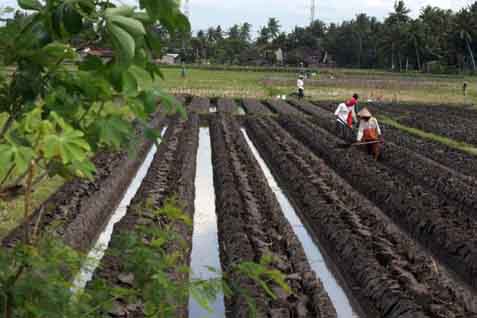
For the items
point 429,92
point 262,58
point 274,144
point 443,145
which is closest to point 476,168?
point 443,145

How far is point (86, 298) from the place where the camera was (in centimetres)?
241

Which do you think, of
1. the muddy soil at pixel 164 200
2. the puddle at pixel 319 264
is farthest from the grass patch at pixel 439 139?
the muddy soil at pixel 164 200

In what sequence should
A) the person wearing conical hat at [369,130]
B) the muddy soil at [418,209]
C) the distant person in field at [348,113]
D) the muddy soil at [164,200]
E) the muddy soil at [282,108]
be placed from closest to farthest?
the muddy soil at [164,200] < the muddy soil at [418,209] < the person wearing conical hat at [369,130] < the distant person in field at [348,113] < the muddy soil at [282,108]

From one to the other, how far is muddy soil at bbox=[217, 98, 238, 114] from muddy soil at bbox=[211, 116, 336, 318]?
11881 millimetres

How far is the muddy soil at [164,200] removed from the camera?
4494mm

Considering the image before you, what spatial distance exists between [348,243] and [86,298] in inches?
247

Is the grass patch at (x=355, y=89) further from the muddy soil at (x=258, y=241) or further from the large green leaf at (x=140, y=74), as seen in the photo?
the large green leaf at (x=140, y=74)

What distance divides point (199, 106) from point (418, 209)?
18.5 meters

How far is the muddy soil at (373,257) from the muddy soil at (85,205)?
2960mm

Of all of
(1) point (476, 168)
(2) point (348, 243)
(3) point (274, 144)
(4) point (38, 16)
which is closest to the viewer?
(4) point (38, 16)

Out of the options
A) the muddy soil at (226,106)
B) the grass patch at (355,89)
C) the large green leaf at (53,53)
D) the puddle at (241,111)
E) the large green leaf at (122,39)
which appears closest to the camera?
the large green leaf at (122,39)

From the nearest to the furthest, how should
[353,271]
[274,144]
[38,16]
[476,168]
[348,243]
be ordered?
[38,16] < [353,271] < [348,243] < [476,168] < [274,144]

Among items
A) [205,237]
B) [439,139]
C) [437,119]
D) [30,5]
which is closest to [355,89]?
[437,119]

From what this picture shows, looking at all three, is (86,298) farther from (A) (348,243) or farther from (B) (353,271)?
(A) (348,243)
